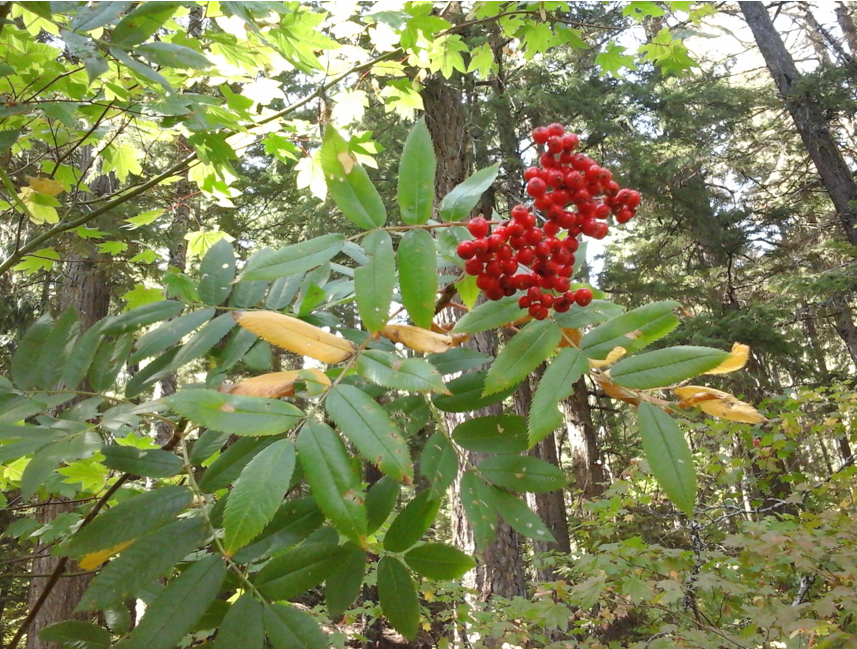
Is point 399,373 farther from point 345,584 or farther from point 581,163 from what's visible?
point 581,163

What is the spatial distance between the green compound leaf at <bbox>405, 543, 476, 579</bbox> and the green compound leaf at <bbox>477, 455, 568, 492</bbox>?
0.17 metres

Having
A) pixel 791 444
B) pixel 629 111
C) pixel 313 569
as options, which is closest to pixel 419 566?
pixel 313 569

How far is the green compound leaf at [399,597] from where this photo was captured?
1118mm

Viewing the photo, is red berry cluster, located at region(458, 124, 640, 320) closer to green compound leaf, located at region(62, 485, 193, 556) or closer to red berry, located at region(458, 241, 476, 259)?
red berry, located at region(458, 241, 476, 259)

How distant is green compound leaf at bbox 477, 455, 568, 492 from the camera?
1188 mm

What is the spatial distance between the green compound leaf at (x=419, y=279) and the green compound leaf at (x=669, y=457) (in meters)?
0.46

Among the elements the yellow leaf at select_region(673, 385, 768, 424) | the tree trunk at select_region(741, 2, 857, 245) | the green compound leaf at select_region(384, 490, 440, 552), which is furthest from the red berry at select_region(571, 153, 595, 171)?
the tree trunk at select_region(741, 2, 857, 245)

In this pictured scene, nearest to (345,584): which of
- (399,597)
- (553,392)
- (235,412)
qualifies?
(399,597)

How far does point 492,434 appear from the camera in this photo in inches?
48.3

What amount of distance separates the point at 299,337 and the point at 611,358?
65 cm

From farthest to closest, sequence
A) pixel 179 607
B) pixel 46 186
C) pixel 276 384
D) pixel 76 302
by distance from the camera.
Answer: pixel 76 302, pixel 46 186, pixel 276 384, pixel 179 607

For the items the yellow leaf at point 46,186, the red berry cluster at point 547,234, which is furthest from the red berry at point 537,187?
the yellow leaf at point 46,186

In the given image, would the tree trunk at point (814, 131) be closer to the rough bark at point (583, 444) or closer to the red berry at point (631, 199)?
the rough bark at point (583, 444)

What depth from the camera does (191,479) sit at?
1097mm
